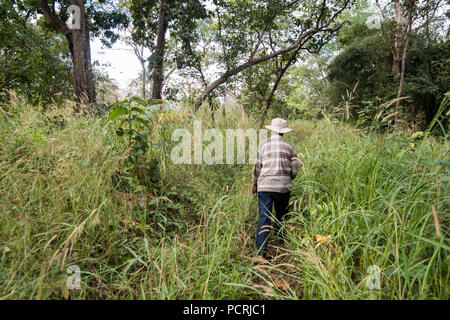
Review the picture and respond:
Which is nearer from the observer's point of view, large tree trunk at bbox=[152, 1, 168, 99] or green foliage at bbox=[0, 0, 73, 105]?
large tree trunk at bbox=[152, 1, 168, 99]

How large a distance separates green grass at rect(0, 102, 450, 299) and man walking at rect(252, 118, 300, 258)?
0.22 metres

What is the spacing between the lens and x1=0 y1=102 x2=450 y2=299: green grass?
1.43 metres

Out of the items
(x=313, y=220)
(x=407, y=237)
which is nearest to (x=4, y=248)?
(x=313, y=220)

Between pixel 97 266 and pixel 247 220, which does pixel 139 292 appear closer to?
pixel 97 266

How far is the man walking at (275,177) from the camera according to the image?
235cm

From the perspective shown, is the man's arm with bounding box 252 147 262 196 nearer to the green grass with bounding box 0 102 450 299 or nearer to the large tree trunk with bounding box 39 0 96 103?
the green grass with bounding box 0 102 450 299

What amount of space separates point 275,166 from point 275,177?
12 cm

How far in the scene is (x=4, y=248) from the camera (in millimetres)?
1470

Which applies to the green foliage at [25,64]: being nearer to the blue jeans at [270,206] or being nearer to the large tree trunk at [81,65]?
the large tree trunk at [81,65]

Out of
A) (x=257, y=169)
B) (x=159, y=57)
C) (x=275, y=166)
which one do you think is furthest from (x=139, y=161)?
(x=159, y=57)
